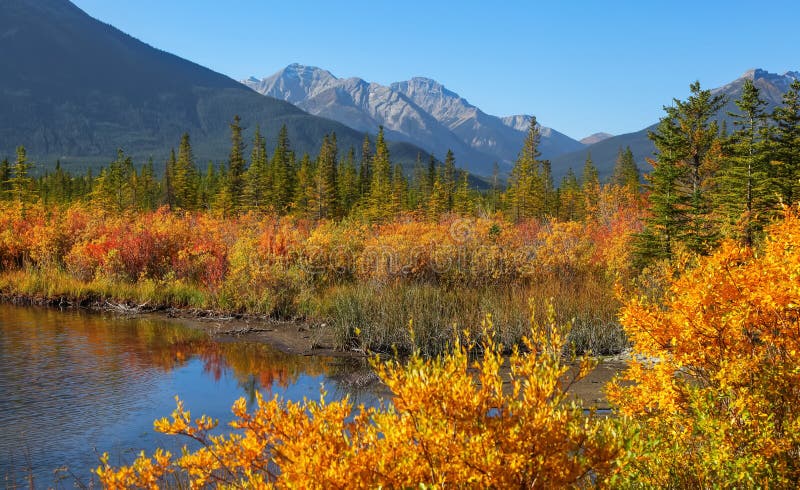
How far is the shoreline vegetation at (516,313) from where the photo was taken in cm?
314

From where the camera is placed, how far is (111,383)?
12.0 meters

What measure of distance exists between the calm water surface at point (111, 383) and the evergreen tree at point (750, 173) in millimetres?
14020

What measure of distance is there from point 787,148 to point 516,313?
1279cm

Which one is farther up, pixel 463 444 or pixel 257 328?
pixel 463 444

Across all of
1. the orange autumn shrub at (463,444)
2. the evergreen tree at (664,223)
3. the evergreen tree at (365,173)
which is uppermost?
the evergreen tree at (365,173)

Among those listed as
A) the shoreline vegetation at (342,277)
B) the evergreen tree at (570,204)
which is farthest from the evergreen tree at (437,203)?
the shoreline vegetation at (342,277)

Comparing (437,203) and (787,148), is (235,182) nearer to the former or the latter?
(437,203)

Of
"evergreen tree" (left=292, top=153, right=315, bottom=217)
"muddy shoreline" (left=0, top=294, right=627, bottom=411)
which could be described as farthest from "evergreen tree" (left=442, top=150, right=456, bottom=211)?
"muddy shoreline" (left=0, top=294, right=627, bottom=411)

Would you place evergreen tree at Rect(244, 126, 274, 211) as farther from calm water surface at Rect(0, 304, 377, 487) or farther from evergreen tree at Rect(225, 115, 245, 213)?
calm water surface at Rect(0, 304, 377, 487)

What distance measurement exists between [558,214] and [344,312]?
164 feet

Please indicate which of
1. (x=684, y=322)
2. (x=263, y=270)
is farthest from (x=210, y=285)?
(x=684, y=322)

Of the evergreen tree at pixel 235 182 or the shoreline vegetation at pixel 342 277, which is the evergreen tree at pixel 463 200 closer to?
the evergreen tree at pixel 235 182

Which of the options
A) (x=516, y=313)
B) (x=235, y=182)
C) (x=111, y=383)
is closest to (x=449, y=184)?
(x=235, y=182)

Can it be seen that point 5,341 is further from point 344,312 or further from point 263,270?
point 344,312
